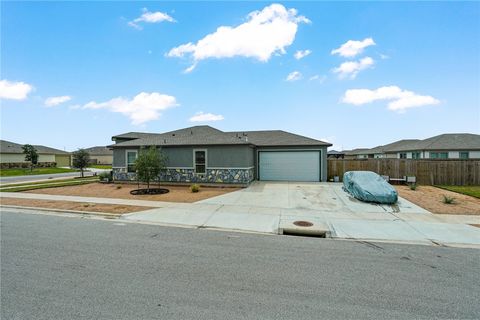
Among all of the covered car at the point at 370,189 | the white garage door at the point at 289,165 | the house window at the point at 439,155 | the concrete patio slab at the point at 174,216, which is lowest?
the concrete patio slab at the point at 174,216

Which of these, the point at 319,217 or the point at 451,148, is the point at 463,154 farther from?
the point at 319,217

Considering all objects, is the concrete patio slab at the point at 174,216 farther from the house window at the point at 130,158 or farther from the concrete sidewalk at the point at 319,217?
the house window at the point at 130,158

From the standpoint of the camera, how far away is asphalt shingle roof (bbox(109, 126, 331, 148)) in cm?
1711

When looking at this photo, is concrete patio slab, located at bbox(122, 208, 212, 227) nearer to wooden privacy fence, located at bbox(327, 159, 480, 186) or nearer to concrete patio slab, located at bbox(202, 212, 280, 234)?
concrete patio slab, located at bbox(202, 212, 280, 234)

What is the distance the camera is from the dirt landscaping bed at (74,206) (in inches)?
381

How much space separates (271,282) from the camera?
3.99m

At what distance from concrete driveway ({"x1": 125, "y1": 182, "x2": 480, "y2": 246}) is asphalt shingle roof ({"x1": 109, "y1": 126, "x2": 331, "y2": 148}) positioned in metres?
6.12

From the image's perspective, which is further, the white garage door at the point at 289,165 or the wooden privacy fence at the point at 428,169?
the white garage door at the point at 289,165

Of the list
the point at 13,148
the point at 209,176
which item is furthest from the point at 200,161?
the point at 13,148

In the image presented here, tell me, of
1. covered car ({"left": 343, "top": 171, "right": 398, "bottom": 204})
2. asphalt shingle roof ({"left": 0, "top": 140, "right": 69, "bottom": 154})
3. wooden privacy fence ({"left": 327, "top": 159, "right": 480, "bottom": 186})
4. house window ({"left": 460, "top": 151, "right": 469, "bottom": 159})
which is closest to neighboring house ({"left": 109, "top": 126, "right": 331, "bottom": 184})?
wooden privacy fence ({"left": 327, "top": 159, "right": 480, "bottom": 186})

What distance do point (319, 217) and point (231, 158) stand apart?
886cm

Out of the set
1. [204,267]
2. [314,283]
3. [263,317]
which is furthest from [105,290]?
[314,283]

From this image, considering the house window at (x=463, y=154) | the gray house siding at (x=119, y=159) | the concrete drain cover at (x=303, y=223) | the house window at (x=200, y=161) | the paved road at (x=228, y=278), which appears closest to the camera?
the paved road at (x=228, y=278)

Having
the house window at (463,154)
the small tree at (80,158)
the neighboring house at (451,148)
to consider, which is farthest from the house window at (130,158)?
the house window at (463,154)
